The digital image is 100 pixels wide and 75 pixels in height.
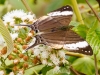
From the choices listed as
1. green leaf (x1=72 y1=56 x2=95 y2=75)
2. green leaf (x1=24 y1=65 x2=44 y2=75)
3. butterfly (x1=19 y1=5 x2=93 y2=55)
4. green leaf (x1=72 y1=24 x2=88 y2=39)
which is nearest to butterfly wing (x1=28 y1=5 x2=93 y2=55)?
butterfly (x1=19 y1=5 x2=93 y2=55)

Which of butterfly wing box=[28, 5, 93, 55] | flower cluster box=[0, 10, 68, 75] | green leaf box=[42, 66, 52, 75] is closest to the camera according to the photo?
butterfly wing box=[28, 5, 93, 55]

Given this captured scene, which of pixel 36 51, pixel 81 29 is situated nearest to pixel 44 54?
pixel 36 51

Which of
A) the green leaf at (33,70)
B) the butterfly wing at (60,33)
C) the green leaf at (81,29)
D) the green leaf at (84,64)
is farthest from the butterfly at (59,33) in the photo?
the green leaf at (84,64)

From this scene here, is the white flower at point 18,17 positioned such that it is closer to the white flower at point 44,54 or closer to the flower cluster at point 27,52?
the flower cluster at point 27,52

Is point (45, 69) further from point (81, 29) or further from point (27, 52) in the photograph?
point (81, 29)

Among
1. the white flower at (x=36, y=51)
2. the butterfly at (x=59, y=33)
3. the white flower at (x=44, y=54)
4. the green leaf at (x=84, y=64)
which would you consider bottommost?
the green leaf at (x=84, y=64)

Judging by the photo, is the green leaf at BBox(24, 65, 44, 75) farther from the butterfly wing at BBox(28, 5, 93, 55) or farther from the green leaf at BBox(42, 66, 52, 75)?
the butterfly wing at BBox(28, 5, 93, 55)

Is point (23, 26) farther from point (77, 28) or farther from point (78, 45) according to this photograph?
point (78, 45)
